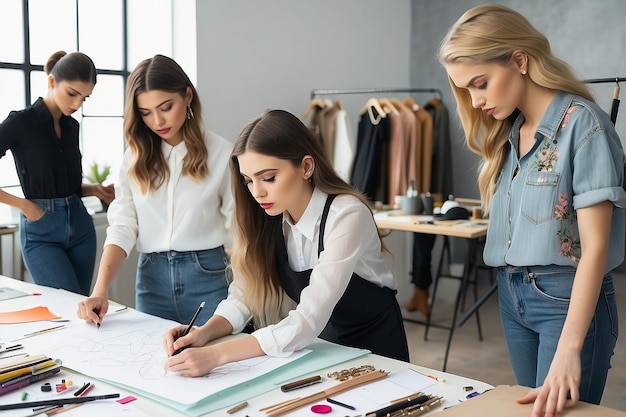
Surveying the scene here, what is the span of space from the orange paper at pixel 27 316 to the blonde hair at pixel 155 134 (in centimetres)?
48

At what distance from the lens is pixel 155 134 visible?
230cm

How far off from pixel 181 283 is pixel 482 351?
2.49 metres

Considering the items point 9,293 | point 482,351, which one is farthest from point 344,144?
point 9,293

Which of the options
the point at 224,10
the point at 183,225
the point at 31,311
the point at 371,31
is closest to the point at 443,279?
the point at 371,31

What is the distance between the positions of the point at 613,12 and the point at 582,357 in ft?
13.2

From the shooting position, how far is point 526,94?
61.5 inches

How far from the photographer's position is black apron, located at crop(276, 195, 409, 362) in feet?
6.02

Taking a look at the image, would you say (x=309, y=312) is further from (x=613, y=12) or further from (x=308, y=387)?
(x=613, y=12)

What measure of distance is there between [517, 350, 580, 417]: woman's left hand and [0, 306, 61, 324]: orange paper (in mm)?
1309

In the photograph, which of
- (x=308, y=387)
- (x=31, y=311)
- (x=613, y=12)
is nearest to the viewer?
(x=308, y=387)

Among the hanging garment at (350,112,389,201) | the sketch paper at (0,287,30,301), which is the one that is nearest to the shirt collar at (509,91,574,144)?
the sketch paper at (0,287,30,301)

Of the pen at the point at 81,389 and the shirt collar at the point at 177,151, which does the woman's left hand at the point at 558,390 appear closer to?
the pen at the point at 81,389

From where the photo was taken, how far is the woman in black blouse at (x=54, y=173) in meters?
2.74

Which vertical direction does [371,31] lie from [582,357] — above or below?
above
